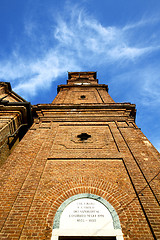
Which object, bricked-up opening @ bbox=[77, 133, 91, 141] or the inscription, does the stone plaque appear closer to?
the inscription

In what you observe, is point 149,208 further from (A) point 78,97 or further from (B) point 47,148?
(A) point 78,97

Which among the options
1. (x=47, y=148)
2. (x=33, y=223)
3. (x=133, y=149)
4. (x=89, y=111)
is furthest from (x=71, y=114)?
(x=33, y=223)

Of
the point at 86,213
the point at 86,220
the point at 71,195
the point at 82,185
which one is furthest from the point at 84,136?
the point at 86,220

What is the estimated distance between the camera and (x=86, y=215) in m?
3.96

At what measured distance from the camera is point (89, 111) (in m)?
9.32

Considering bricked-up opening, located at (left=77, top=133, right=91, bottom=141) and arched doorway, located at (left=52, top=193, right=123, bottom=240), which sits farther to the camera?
bricked-up opening, located at (left=77, top=133, right=91, bottom=141)

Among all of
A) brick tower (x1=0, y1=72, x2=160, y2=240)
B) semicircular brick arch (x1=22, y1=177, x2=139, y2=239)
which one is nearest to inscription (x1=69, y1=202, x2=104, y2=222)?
brick tower (x1=0, y1=72, x2=160, y2=240)

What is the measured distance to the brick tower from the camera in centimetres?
366

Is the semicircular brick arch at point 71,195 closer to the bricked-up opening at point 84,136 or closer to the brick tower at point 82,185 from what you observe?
the brick tower at point 82,185

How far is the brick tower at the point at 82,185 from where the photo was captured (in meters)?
3.66

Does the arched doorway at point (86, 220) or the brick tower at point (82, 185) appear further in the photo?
the brick tower at point (82, 185)

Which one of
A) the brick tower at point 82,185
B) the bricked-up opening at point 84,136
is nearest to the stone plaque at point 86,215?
the brick tower at point 82,185

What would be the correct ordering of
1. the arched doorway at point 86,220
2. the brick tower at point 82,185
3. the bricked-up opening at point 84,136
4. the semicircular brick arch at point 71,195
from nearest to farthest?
the arched doorway at point 86,220
the brick tower at point 82,185
the semicircular brick arch at point 71,195
the bricked-up opening at point 84,136

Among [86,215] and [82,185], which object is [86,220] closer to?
[86,215]
